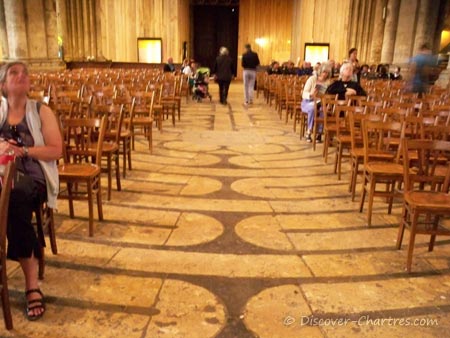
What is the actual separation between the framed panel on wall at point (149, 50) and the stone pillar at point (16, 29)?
8157mm

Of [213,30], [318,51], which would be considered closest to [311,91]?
[318,51]

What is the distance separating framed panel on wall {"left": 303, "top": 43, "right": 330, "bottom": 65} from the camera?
21062 millimetres

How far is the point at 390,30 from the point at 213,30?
1537cm

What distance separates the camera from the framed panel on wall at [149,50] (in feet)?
73.1

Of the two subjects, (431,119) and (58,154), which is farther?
(431,119)

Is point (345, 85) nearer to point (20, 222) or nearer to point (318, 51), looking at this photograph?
point (20, 222)

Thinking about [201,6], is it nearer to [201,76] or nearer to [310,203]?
[201,76]

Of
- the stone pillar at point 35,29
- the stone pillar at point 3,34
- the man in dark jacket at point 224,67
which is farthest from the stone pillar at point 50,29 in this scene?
the man in dark jacket at point 224,67

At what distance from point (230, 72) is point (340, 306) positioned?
11183 millimetres

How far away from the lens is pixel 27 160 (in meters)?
2.84

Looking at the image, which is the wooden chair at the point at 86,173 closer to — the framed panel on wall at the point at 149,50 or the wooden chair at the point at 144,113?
the wooden chair at the point at 144,113

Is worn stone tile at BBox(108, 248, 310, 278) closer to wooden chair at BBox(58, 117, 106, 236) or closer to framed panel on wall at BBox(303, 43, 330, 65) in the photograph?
wooden chair at BBox(58, 117, 106, 236)

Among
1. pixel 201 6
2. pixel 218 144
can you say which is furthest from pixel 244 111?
pixel 201 6

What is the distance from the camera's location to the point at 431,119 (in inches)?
181
